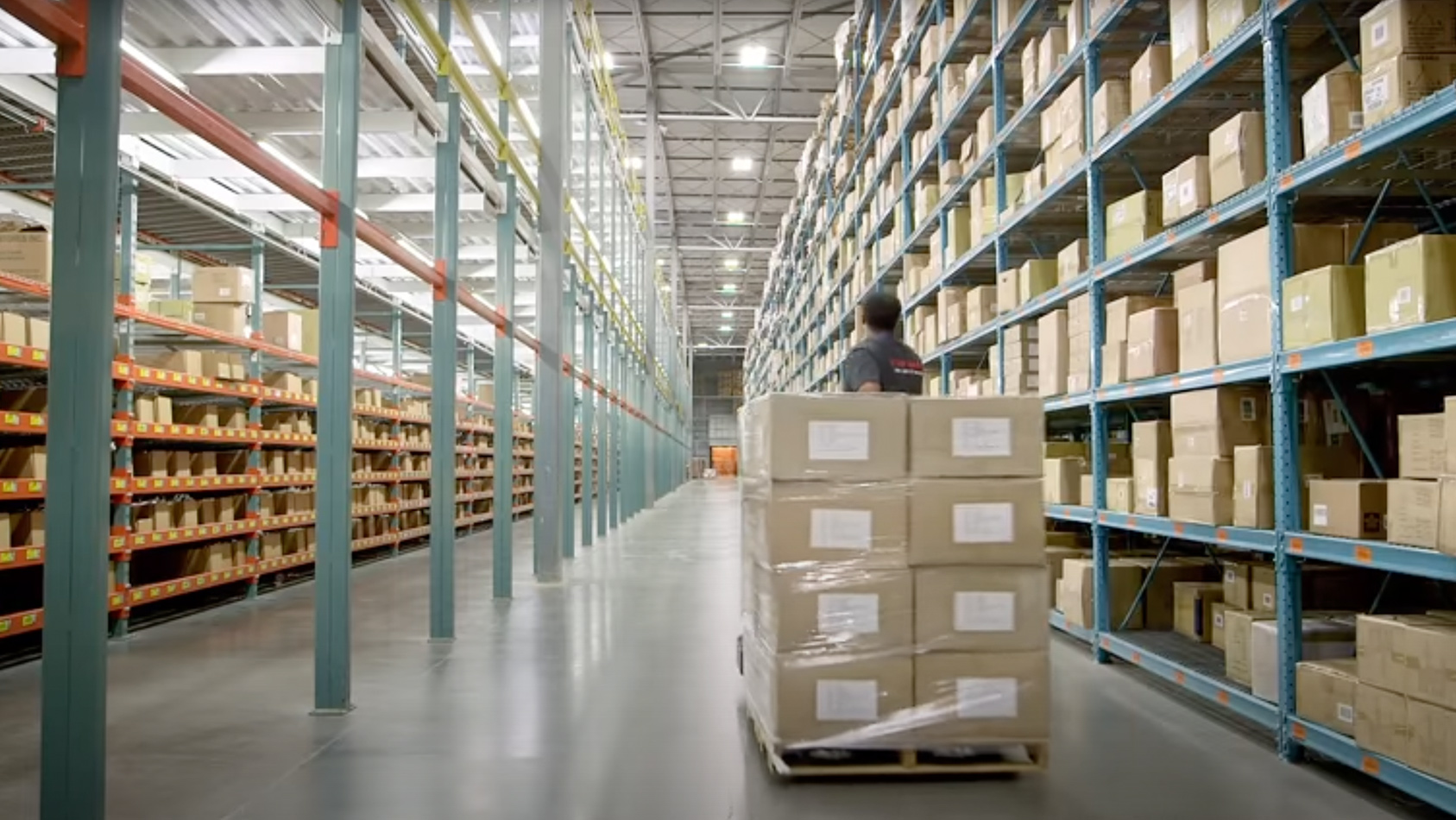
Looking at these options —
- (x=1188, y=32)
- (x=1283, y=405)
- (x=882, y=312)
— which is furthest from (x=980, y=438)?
(x=1188, y=32)

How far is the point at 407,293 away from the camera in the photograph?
12.9 metres

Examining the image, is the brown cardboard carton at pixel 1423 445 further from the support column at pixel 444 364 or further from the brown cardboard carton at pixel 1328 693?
the support column at pixel 444 364

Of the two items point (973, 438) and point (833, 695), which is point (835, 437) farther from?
point (833, 695)

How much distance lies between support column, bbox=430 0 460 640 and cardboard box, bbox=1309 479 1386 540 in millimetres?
4516

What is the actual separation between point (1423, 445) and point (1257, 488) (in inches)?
28.7

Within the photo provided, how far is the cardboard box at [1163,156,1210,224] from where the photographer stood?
14.2ft

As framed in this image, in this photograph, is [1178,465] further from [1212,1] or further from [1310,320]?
[1212,1]

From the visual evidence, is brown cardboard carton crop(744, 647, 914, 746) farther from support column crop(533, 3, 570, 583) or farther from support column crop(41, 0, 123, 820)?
support column crop(533, 3, 570, 583)

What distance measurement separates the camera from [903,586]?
358 cm

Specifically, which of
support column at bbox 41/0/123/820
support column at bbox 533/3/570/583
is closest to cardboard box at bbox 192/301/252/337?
support column at bbox 533/3/570/583

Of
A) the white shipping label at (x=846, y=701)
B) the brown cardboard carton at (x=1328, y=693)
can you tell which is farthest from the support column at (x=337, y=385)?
the brown cardboard carton at (x=1328, y=693)

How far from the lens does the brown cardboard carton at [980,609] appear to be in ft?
11.7

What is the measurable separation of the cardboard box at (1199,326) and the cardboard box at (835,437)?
1635 mm

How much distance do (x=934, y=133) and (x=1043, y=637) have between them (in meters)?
5.60
